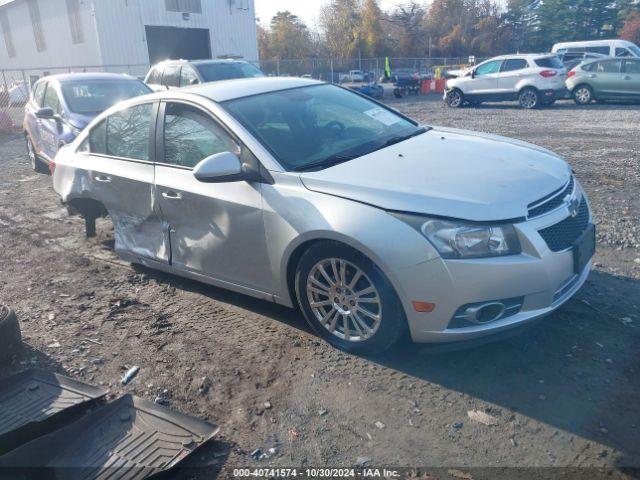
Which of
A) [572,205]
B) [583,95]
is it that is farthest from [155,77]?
[583,95]

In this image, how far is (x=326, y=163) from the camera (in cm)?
386

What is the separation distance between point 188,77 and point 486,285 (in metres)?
11.2

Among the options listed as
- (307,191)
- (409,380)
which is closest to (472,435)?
(409,380)

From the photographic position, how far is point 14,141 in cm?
1634

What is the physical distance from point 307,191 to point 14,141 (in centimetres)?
1574

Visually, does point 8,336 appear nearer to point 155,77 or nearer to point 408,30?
point 155,77

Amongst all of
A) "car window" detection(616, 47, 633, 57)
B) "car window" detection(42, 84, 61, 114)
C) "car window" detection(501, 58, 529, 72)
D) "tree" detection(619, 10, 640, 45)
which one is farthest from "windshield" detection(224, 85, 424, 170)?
"tree" detection(619, 10, 640, 45)

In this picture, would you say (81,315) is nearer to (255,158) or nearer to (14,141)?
(255,158)

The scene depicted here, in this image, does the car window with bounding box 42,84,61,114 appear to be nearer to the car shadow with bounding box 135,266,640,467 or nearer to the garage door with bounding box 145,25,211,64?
the car shadow with bounding box 135,266,640,467

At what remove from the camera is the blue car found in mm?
8797

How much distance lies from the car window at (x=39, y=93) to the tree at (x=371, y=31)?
58.9m

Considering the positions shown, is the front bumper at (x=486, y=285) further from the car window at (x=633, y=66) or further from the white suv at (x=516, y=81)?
the car window at (x=633, y=66)

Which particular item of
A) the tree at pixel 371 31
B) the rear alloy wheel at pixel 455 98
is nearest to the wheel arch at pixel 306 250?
the rear alloy wheel at pixel 455 98

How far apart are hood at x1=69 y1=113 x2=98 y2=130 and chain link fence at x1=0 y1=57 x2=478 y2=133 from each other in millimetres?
14502
